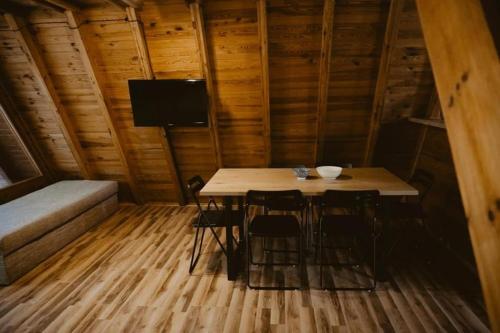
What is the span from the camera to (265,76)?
11.6 ft

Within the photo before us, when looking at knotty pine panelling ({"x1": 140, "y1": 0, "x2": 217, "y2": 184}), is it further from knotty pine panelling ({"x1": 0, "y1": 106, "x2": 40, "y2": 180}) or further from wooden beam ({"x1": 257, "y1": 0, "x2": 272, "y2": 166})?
knotty pine panelling ({"x1": 0, "y1": 106, "x2": 40, "y2": 180})

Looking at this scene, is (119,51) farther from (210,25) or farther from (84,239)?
(84,239)

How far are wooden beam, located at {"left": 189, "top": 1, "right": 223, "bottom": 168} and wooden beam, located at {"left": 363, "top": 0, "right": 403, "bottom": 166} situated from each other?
2.17m

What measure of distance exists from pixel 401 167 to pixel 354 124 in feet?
3.50

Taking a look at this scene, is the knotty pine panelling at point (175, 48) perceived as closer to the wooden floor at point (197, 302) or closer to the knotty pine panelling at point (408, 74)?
the wooden floor at point (197, 302)

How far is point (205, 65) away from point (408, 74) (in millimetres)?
2686

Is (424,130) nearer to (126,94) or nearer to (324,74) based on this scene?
(324,74)

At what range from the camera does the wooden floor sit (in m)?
2.25

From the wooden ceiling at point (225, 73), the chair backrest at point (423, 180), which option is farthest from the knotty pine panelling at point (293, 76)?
the chair backrest at point (423, 180)

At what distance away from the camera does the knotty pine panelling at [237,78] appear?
3.34m

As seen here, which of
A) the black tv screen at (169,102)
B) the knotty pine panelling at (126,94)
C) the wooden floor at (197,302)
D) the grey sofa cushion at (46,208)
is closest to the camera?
the wooden floor at (197,302)

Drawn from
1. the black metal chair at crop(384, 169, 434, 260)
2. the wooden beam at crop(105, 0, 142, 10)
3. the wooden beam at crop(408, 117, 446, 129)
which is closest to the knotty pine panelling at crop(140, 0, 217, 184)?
the wooden beam at crop(105, 0, 142, 10)

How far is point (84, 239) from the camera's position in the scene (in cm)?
379

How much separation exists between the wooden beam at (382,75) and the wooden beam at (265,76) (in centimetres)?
141
